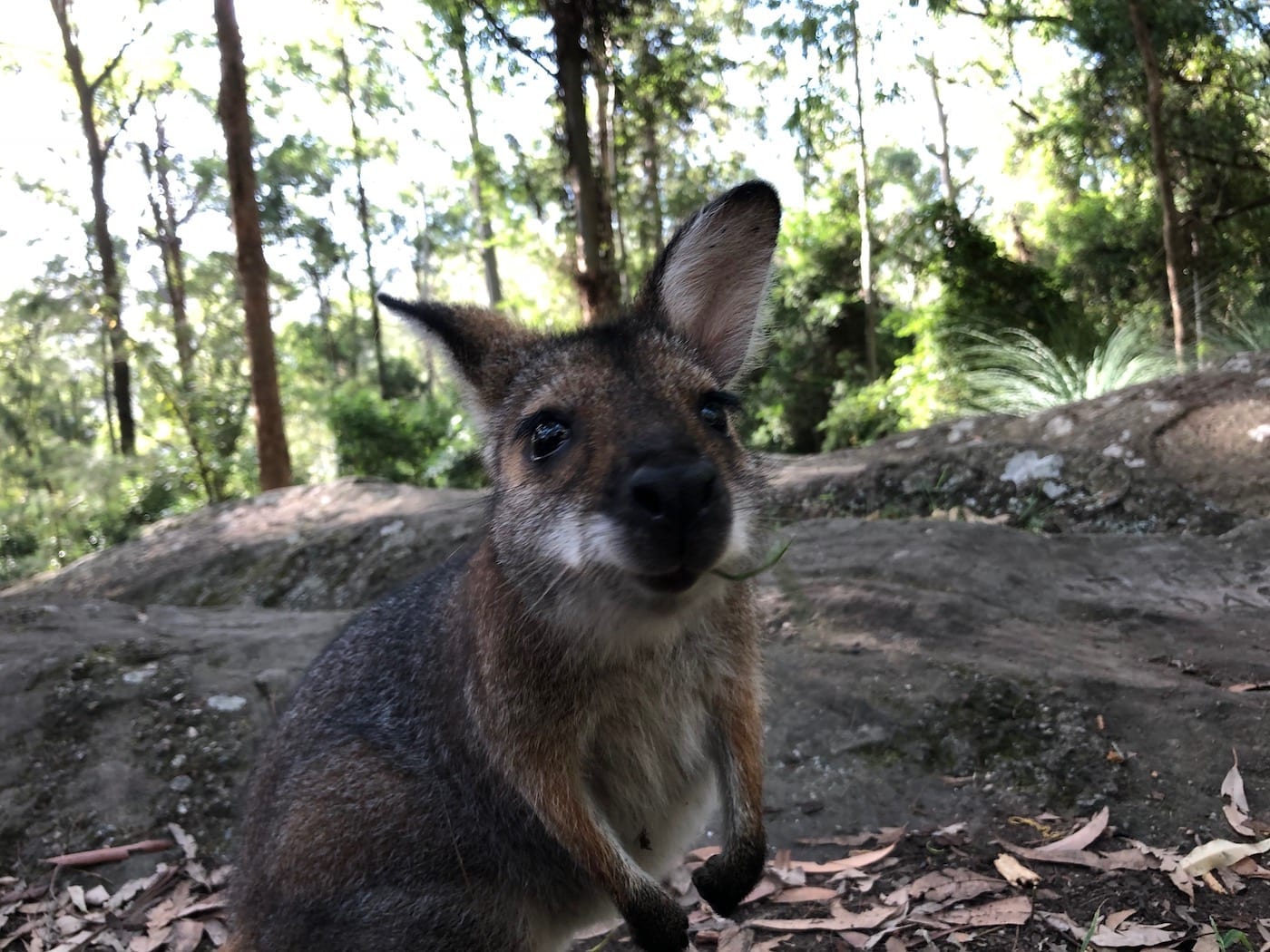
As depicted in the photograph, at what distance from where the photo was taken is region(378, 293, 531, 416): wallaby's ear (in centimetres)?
257

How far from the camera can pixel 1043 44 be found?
1457 centimetres

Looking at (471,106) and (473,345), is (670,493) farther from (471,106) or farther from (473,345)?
(471,106)

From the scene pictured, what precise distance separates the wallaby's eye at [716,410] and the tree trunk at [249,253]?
10.2 m

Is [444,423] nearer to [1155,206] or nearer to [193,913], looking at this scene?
[1155,206]

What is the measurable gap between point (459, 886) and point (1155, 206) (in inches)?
656

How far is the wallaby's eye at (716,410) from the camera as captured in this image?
2295mm

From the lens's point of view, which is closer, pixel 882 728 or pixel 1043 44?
pixel 882 728

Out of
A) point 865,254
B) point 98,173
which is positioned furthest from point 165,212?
point 865,254

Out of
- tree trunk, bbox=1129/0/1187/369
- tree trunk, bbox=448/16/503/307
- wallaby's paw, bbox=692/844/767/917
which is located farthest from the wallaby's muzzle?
tree trunk, bbox=1129/0/1187/369

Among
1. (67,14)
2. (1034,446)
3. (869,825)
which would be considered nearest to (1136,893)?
(869,825)

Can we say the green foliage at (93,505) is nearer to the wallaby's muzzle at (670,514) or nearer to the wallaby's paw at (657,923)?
the wallaby's paw at (657,923)

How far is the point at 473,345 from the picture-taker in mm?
2674

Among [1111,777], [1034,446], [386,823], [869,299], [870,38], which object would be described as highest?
[870,38]

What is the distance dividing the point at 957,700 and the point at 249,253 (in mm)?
10513
